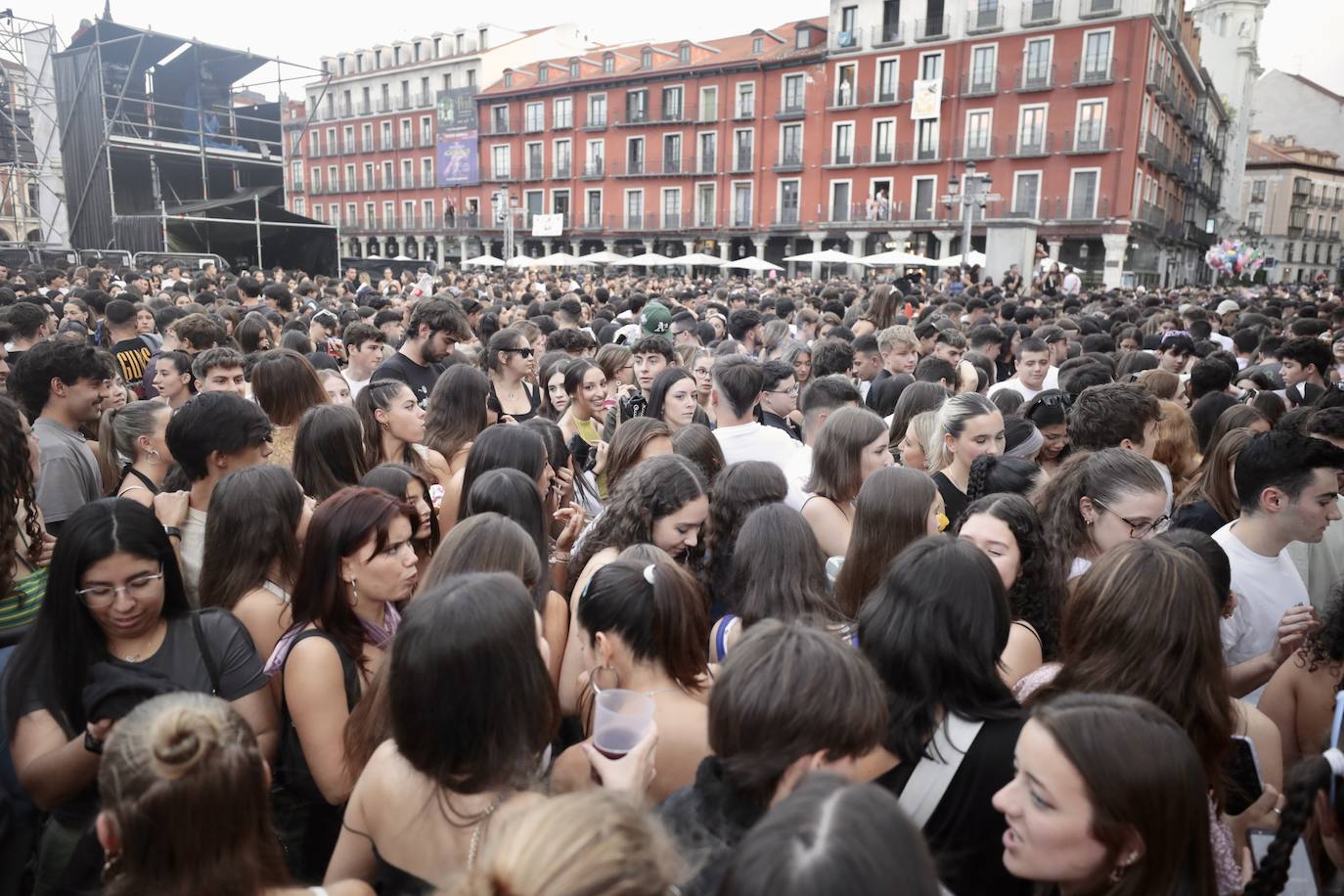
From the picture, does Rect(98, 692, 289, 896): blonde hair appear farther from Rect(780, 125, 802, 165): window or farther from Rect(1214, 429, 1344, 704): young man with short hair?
Rect(780, 125, 802, 165): window

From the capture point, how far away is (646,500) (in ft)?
10.0

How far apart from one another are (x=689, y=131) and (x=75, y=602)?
4150 cm

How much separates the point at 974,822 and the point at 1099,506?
1698mm

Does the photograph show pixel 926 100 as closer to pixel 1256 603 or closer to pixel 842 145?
pixel 842 145

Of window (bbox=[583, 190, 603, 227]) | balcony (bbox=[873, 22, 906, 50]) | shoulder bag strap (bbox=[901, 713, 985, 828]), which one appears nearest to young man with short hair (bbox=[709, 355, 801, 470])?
shoulder bag strap (bbox=[901, 713, 985, 828])

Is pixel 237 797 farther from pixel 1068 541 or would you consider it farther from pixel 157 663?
pixel 1068 541

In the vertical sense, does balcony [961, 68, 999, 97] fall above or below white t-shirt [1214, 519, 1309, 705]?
above

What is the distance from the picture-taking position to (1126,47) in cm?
2906

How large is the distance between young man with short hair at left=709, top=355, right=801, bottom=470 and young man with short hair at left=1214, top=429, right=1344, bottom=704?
6.74ft

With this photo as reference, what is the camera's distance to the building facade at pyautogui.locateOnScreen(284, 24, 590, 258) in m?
49.9

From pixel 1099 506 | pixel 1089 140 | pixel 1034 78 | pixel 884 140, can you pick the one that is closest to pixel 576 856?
pixel 1099 506

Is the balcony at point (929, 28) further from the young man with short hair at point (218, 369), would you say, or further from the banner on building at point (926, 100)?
the young man with short hair at point (218, 369)

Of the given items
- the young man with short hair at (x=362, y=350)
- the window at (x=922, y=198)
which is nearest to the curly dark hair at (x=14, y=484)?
the young man with short hair at (x=362, y=350)

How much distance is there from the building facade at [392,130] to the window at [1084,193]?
33372 millimetres
